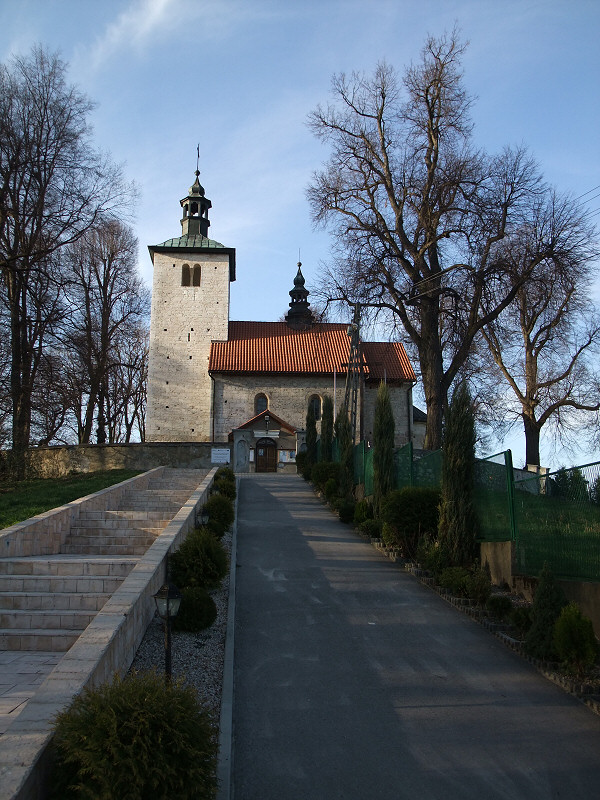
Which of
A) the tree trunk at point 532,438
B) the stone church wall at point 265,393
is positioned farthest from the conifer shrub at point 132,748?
the stone church wall at point 265,393

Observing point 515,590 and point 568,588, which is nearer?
point 568,588

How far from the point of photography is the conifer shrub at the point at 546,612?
7.94 metres

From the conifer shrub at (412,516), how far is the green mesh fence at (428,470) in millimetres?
739

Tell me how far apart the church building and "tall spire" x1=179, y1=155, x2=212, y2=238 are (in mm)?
64

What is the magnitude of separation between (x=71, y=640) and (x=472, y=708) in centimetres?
428

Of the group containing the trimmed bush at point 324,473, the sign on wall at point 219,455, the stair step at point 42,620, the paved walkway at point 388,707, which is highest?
the sign on wall at point 219,455

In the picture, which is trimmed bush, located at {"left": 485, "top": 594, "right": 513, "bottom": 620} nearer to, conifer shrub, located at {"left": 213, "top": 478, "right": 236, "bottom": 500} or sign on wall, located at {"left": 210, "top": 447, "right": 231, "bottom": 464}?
conifer shrub, located at {"left": 213, "top": 478, "right": 236, "bottom": 500}

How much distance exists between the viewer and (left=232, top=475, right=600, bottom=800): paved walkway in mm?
5559

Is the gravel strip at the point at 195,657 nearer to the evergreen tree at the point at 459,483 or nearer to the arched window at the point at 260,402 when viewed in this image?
the evergreen tree at the point at 459,483

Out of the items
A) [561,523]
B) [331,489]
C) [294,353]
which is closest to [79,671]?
[561,523]

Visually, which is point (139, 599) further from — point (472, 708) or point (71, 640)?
point (472, 708)

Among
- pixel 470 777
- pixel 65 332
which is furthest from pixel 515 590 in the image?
pixel 65 332

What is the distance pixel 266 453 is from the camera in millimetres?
39969

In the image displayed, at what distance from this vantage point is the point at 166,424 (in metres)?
41.6
